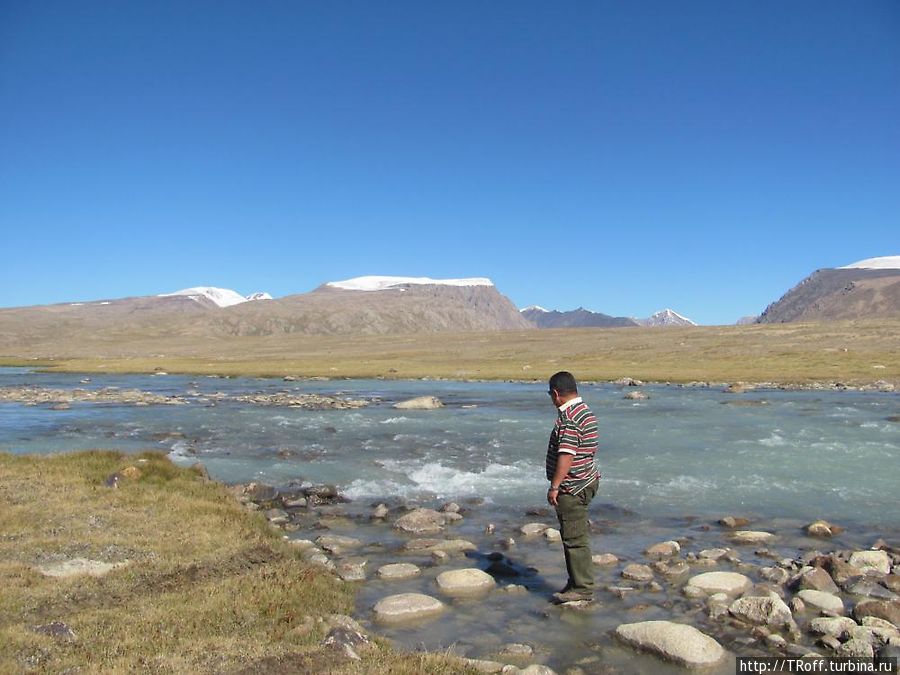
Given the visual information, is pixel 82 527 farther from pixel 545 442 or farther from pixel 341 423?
pixel 341 423

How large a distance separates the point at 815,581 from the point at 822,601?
3.09ft

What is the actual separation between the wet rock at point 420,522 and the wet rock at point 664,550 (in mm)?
4926

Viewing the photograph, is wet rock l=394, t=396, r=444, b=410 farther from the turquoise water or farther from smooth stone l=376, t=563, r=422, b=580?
smooth stone l=376, t=563, r=422, b=580

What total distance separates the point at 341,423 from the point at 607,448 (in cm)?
1664

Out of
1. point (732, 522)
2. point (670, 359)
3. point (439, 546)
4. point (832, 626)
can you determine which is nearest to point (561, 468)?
point (832, 626)

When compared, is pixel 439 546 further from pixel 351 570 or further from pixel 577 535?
pixel 577 535

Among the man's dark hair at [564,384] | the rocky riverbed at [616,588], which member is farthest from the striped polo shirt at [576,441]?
the rocky riverbed at [616,588]

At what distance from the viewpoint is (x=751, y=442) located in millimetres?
28688

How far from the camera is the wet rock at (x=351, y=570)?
1228 cm

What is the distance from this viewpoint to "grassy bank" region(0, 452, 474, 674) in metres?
7.79

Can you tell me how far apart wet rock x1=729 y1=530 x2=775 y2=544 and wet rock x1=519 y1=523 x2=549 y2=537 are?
4.18 meters

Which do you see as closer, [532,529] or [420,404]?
[532,529]

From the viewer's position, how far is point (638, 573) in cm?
1223

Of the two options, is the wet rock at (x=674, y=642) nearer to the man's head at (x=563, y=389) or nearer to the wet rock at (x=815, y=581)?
the wet rock at (x=815, y=581)
